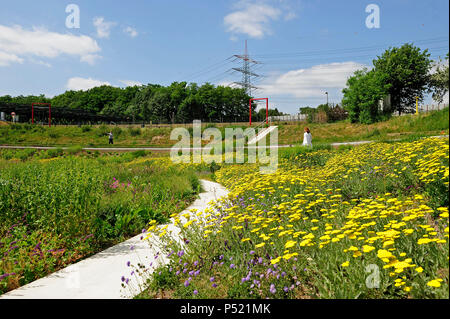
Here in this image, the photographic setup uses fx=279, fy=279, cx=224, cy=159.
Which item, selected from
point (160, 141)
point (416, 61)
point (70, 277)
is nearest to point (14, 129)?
point (160, 141)

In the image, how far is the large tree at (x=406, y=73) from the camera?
37594 millimetres

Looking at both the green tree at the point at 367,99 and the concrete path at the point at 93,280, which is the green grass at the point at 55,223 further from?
the green tree at the point at 367,99

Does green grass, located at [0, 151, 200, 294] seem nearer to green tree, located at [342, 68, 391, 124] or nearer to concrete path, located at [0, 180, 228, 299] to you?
concrete path, located at [0, 180, 228, 299]

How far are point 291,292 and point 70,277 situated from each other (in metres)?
2.81

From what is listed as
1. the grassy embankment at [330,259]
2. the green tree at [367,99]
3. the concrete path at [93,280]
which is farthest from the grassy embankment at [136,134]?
the concrete path at [93,280]

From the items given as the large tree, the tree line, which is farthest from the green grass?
the large tree

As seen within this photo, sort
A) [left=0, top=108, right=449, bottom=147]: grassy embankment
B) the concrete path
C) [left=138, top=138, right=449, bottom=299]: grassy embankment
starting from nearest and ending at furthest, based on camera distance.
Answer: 1. [left=138, top=138, right=449, bottom=299]: grassy embankment
2. the concrete path
3. [left=0, top=108, right=449, bottom=147]: grassy embankment

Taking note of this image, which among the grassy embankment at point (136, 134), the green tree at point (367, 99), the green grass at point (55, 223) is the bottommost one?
the green grass at point (55, 223)

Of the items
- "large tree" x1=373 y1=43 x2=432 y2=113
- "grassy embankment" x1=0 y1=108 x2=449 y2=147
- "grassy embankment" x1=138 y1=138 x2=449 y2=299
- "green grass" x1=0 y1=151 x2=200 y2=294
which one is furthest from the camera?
"large tree" x1=373 y1=43 x2=432 y2=113

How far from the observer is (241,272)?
3.06m

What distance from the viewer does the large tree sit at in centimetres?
3759

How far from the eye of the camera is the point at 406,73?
37.7m
